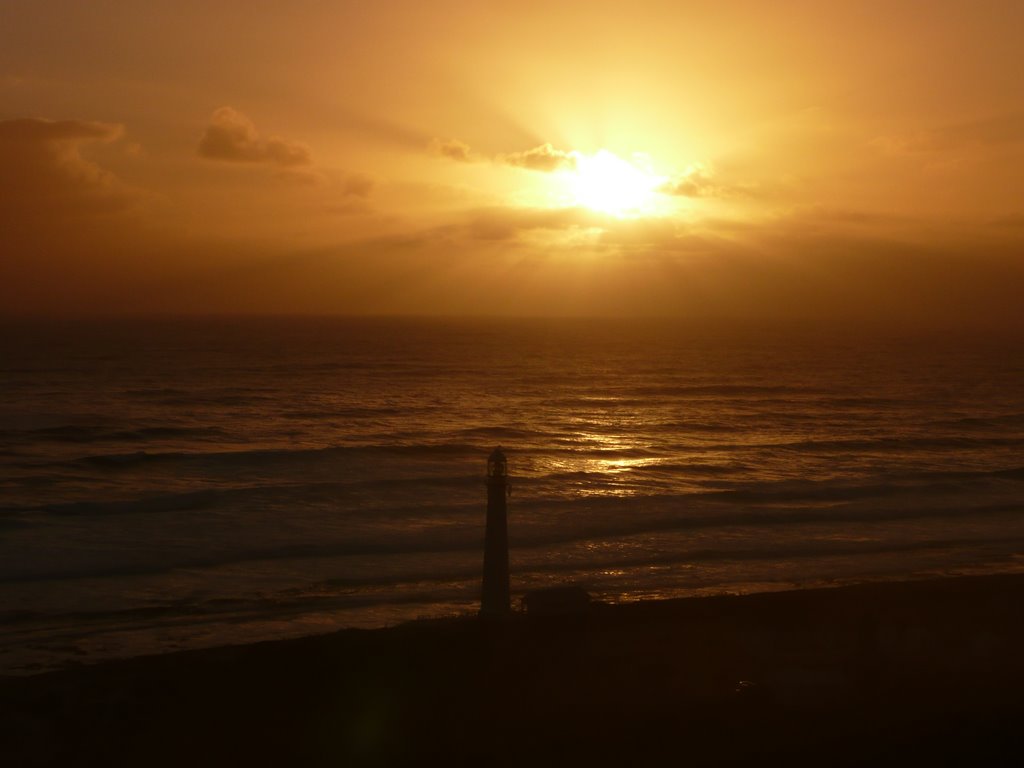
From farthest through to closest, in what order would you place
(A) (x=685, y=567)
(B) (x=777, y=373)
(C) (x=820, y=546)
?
1. (B) (x=777, y=373)
2. (C) (x=820, y=546)
3. (A) (x=685, y=567)

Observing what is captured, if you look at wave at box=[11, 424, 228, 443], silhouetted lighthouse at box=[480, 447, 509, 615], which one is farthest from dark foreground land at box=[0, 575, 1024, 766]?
wave at box=[11, 424, 228, 443]

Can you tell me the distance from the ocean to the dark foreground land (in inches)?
137

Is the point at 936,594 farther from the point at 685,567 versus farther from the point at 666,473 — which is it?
the point at 666,473

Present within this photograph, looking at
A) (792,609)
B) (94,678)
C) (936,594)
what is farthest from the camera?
(936,594)

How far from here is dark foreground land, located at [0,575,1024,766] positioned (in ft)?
22.8

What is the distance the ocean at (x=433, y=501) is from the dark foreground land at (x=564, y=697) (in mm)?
3485

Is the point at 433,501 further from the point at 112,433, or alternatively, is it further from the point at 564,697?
the point at 112,433

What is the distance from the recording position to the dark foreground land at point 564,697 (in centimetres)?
696

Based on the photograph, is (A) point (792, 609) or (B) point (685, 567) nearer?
(A) point (792, 609)

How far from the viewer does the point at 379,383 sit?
2389 inches

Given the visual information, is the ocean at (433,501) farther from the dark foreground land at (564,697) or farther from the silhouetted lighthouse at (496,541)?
the silhouetted lighthouse at (496,541)

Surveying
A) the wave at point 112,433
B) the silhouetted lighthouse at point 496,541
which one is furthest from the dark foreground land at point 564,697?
the wave at point 112,433

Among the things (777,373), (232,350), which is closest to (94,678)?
(777,373)

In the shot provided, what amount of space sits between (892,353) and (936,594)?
96219mm
